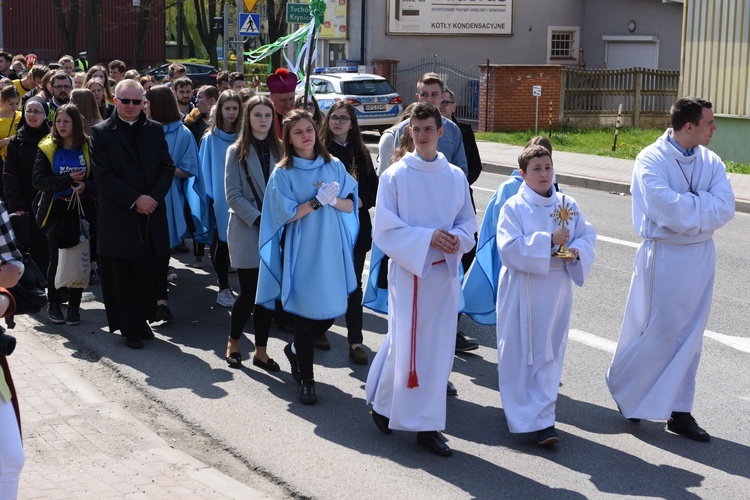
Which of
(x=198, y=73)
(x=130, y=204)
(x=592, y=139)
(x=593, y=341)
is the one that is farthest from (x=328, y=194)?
(x=198, y=73)

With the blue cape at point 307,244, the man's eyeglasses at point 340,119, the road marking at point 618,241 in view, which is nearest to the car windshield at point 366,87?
the road marking at point 618,241

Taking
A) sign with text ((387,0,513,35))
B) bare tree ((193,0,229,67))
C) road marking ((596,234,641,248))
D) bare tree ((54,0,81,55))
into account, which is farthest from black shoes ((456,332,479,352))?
bare tree ((193,0,229,67))

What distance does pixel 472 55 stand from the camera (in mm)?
35750

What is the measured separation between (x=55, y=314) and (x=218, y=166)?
1807 millimetres

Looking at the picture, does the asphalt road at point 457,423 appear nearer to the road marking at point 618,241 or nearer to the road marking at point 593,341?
the road marking at point 593,341

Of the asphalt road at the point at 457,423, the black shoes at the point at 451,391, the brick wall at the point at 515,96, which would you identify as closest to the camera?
the asphalt road at the point at 457,423

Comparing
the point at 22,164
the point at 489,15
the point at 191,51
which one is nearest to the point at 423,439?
the point at 22,164

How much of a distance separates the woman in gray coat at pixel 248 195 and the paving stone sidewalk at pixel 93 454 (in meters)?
1.14

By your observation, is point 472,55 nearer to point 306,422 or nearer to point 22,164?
point 22,164

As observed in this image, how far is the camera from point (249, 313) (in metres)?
7.81

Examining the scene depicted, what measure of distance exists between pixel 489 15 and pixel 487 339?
91.8ft

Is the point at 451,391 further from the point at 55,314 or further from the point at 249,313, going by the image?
the point at 55,314

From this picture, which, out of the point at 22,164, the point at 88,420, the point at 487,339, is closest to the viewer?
the point at 88,420

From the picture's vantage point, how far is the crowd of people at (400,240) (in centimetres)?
601
